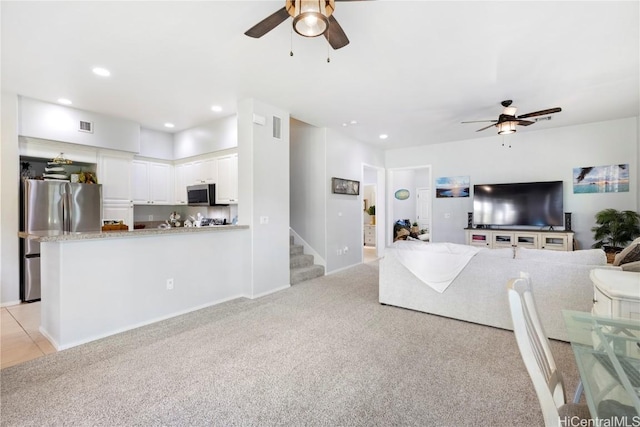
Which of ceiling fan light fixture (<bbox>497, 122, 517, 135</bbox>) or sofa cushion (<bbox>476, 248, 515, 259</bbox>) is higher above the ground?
ceiling fan light fixture (<bbox>497, 122, 517, 135</bbox>)

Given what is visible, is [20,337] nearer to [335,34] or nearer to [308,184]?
[335,34]

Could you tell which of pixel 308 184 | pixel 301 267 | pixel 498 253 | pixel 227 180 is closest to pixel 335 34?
pixel 498 253

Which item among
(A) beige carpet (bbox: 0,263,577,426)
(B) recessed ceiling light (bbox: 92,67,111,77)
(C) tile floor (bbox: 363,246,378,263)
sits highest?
(B) recessed ceiling light (bbox: 92,67,111,77)

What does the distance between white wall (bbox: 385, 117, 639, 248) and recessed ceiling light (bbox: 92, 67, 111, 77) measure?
600 centimetres

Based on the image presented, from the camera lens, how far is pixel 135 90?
364cm

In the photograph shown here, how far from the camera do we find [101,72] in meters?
3.14

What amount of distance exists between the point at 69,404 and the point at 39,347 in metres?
1.22

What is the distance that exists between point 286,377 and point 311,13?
2361 millimetres

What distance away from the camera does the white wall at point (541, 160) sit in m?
4.95

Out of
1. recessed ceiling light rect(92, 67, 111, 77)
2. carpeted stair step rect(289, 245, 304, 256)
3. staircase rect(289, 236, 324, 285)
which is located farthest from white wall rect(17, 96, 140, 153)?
staircase rect(289, 236, 324, 285)

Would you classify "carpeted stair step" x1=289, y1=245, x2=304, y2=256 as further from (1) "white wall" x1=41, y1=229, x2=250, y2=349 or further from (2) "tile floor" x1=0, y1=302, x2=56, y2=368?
(2) "tile floor" x1=0, y1=302, x2=56, y2=368

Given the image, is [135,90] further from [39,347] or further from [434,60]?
[434,60]

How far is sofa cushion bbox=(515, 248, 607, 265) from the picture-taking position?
2.61 metres

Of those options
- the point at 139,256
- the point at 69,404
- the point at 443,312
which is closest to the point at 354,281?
the point at 443,312
